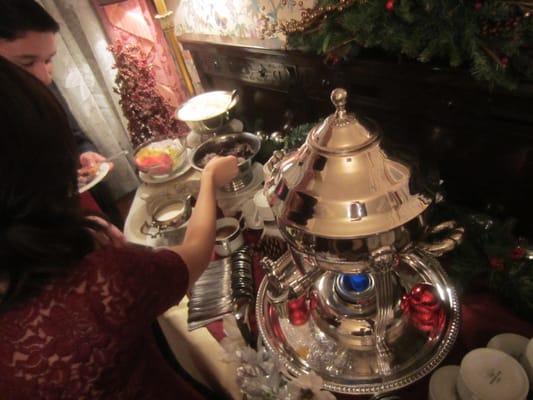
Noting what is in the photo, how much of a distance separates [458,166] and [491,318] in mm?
542

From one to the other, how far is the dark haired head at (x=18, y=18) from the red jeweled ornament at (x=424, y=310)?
1.43 m

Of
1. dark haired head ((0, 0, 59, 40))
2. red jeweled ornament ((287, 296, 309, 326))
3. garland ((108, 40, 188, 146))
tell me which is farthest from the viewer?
garland ((108, 40, 188, 146))

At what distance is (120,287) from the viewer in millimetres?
631

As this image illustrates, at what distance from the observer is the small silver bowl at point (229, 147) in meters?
1.30

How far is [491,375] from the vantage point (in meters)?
0.60

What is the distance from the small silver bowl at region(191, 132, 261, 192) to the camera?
130 cm

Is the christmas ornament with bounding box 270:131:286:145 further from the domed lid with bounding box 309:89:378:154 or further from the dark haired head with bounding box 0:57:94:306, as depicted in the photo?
the dark haired head with bounding box 0:57:94:306

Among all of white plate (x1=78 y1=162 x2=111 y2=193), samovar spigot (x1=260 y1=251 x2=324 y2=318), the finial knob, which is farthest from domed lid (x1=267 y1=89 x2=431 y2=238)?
white plate (x1=78 y1=162 x2=111 y2=193)

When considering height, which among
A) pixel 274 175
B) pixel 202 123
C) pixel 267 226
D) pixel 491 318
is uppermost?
pixel 274 175

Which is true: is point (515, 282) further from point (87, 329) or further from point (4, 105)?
point (4, 105)

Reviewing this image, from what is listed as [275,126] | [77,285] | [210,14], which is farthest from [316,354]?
[210,14]

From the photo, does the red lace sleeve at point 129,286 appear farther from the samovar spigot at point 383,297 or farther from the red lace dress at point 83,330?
the samovar spigot at point 383,297

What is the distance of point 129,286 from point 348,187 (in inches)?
17.2

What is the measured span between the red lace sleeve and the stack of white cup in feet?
1.80
